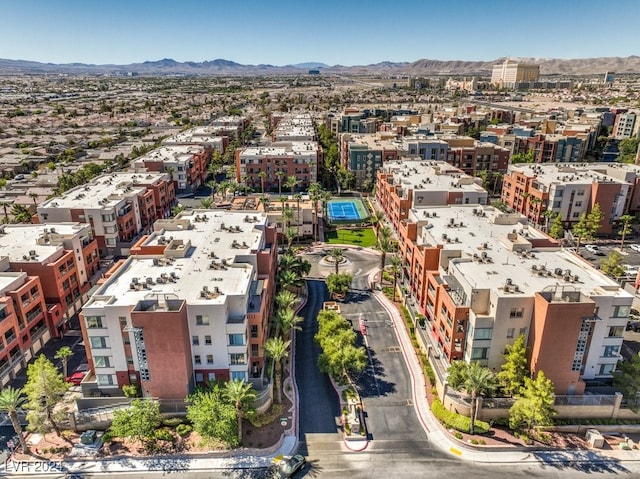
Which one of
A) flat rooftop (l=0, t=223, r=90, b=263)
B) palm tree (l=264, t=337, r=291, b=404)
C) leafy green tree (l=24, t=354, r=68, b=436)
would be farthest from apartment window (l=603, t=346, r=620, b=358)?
flat rooftop (l=0, t=223, r=90, b=263)

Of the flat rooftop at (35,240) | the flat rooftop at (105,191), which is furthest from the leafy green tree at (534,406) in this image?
the flat rooftop at (105,191)

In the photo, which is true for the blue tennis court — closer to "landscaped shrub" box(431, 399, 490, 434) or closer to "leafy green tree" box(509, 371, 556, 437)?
"landscaped shrub" box(431, 399, 490, 434)

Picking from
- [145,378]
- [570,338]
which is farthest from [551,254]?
[145,378]

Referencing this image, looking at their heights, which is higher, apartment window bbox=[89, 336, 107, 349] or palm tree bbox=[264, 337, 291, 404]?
apartment window bbox=[89, 336, 107, 349]

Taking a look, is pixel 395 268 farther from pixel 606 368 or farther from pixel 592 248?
pixel 592 248

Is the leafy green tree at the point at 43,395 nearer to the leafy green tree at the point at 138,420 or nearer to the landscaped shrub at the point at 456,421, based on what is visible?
the leafy green tree at the point at 138,420

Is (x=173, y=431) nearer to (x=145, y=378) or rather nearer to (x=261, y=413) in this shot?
(x=145, y=378)
